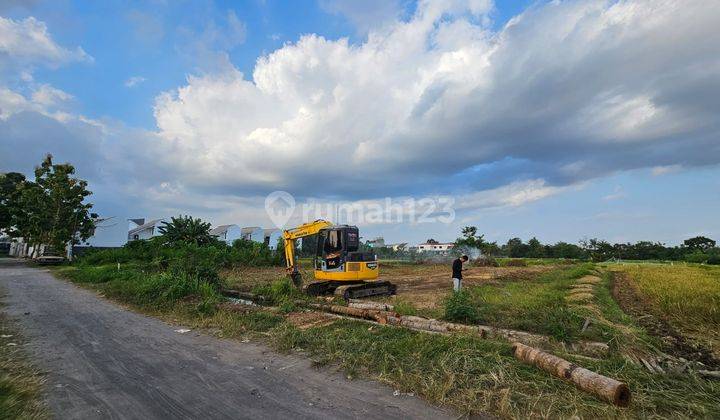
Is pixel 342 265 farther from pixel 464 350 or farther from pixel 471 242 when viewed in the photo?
pixel 471 242

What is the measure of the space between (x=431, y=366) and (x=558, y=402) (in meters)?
1.84

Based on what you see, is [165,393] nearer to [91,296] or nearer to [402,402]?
[402,402]

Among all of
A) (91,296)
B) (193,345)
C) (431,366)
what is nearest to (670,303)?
(431,366)

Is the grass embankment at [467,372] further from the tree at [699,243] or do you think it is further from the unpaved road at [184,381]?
the tree at [699,243]

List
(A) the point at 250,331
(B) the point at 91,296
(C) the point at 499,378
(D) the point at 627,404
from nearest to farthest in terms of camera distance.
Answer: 1. (D) the point at 627,404
2. (C) the point at 499,378
3. (A) the point at 250,331
4. (B) the point at 91,296

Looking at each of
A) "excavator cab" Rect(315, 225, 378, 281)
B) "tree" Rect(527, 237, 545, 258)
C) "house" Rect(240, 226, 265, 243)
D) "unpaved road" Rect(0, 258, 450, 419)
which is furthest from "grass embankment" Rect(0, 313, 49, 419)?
"tree" Rect(527, 237, 545, 258)

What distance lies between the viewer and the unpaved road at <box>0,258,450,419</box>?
469 cm

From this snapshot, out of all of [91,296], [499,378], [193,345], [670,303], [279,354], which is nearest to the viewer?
[499,378]

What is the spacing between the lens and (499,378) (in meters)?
5.38

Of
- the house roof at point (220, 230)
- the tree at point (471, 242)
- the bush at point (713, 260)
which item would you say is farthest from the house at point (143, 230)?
the bush at point (713, 260)

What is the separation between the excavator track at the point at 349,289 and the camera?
13.8 metres

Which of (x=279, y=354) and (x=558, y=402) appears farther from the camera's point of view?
(x=279, y=354)

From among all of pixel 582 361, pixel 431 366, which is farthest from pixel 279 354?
pixel 582 361

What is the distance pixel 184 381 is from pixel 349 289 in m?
8.38
